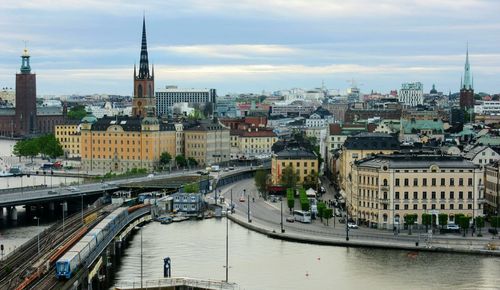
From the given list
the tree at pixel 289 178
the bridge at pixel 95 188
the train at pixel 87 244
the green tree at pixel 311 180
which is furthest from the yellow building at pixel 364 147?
the train at pixel 87 244

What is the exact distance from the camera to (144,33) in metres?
104

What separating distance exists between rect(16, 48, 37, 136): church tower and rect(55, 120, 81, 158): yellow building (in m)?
35.9

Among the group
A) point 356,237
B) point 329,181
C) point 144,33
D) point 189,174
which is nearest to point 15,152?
point 144,33

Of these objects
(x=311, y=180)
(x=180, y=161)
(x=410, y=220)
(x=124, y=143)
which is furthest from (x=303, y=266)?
(x=124, y=143)

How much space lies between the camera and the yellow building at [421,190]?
1841 inches

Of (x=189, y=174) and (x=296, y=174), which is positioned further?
(x=189, y=174)

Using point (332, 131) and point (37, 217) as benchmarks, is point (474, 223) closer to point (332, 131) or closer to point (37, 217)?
point (37, 217)

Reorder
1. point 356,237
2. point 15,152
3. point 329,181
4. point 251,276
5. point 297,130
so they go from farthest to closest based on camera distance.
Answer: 1. point 297,130
2. point 15,152
3. point 329,181
4. point 356,237
5. point 251,276

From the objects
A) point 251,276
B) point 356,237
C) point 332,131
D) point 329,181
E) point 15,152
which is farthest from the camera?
point 15,152

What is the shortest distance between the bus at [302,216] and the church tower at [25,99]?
300 ft

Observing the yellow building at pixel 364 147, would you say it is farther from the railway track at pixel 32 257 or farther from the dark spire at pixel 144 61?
the dark spire at pixel 144 61

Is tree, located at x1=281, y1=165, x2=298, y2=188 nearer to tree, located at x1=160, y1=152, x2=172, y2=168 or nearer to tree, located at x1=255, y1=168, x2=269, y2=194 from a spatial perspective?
tree, located at x1=255, y1=168, x2=269, y2=194

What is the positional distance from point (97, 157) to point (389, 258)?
50.5m

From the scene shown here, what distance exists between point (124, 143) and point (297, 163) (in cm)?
2235
